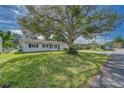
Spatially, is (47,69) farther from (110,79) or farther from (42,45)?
(110,79)

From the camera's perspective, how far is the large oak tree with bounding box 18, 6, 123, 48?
527 centimetres

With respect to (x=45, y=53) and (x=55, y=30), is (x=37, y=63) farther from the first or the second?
(x=55, y=30)

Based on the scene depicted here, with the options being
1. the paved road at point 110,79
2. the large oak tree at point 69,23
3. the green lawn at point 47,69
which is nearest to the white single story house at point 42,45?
the green lawn at point 47,69

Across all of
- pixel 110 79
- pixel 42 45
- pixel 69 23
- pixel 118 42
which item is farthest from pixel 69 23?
pixel 110 79

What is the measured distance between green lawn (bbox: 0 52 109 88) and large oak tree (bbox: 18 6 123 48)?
1.94 ft

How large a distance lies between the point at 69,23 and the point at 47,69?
1.91 metres

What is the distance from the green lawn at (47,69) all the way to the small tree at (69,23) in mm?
592

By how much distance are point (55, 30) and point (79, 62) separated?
1.26 m

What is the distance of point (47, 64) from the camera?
4.93 meters

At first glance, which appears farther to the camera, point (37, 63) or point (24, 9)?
point (37, 63)

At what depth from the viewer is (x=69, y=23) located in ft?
19.1
